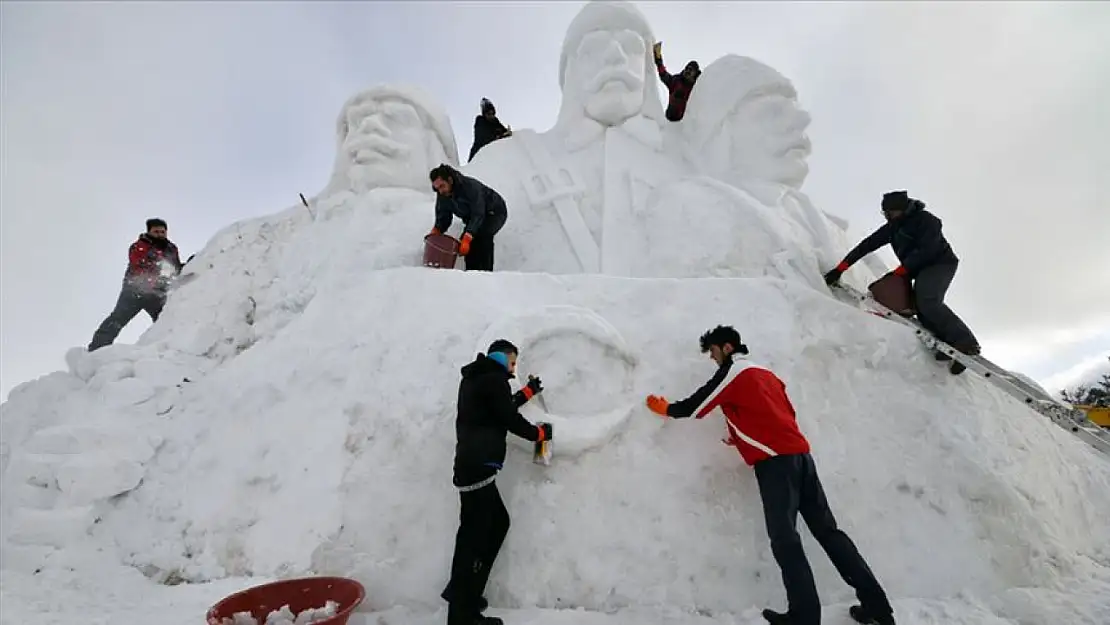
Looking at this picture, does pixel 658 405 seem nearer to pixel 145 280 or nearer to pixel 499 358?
pixel 499 358

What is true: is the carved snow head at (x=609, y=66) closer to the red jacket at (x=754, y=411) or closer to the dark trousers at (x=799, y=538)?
the red jacket at (x=754, y=411)

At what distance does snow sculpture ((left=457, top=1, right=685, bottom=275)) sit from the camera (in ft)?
19.4

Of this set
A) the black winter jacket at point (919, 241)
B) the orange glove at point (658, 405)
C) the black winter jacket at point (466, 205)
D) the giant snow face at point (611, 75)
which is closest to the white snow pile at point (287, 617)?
the orange glove at point (658, 405)

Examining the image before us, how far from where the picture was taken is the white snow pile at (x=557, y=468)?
10.2 ft

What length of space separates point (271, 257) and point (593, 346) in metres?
4.45

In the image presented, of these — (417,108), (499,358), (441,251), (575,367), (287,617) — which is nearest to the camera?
(287,617)

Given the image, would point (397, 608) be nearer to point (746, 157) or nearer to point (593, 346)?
point (593, 346)

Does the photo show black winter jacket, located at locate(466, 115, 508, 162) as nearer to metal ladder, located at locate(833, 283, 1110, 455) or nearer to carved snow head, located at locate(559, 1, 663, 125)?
carved snow head, located at locate(559, 1, 663, 125)

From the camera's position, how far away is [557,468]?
132 inches

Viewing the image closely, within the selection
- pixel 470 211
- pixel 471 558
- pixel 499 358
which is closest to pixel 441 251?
pixel 470 211

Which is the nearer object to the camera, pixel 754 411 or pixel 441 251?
pixel 754 411

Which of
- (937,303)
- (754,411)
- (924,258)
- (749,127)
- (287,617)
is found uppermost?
Result: (749,127)

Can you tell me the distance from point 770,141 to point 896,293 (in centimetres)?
235

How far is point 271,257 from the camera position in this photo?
21.4 ft
